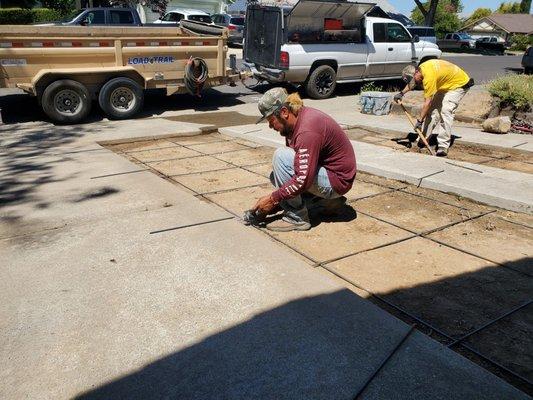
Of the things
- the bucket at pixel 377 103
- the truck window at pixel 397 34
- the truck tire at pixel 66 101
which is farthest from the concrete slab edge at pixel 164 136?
the truck window at pixel 397 34

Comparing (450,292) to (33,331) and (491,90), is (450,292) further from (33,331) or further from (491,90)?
(491,90)

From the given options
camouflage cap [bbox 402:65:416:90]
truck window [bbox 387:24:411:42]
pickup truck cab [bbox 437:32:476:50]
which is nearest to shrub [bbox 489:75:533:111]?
camouflage cap [bbox 402:65:416:90]

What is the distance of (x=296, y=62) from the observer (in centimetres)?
1137

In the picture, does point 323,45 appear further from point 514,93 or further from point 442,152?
point 442,152

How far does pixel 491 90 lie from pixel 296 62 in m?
4.55

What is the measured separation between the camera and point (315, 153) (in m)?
3.47

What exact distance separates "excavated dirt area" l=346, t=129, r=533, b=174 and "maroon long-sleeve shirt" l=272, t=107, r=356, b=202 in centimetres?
327

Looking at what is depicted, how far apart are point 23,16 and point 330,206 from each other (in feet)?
98.0

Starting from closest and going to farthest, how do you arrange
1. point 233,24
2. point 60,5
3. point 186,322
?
point 186,322 → point 233,24 → point 60,5

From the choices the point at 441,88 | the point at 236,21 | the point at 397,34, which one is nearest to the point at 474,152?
the point at 441,88

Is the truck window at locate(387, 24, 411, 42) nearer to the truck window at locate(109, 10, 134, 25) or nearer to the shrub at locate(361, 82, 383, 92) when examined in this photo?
the shrub at locate(361, 82, 383, 92)

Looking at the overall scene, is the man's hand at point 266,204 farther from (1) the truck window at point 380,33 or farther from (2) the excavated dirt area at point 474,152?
(1) the truck window at point 380,33

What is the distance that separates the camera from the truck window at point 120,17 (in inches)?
503

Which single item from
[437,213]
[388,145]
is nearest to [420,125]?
[388,145]
